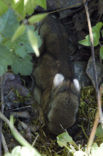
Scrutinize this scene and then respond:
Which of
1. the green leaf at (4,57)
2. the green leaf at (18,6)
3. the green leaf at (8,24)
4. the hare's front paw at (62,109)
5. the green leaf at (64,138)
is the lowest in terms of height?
the green leaf at (64,138)

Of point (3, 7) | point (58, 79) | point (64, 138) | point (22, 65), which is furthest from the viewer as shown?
point (58, 79)

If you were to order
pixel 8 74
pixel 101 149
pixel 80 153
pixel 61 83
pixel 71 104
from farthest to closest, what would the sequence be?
pixel 8 74 < pixel 61 83 < pixel 71 104 < pixel 80 153 < pixel 101 149

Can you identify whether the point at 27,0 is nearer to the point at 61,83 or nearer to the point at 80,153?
the point at 61,83

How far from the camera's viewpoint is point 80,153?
103 inches

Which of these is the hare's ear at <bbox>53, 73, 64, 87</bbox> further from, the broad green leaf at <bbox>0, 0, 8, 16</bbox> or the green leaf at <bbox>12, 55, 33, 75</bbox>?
the broad green leaf at <bbox>0, 0, 8, 16</bbox>

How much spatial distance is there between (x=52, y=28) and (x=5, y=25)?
5.42 ft

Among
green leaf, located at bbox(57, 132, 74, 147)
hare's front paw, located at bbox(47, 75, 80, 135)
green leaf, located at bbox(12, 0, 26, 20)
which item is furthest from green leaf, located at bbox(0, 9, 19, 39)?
green leaf, located at bbox(57, 132, 74, 147)

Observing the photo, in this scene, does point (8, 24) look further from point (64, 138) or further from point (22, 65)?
point (64, 138)

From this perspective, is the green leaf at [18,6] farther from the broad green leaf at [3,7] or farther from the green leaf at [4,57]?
the green leaf at [4,57]

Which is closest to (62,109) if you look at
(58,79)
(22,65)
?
(58,79)

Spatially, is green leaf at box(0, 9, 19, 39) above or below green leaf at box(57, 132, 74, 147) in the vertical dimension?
above

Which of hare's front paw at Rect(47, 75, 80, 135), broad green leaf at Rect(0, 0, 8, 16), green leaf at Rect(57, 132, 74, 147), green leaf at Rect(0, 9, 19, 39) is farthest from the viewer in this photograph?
hare's front paw at Rect(47, 75, 80, 135)

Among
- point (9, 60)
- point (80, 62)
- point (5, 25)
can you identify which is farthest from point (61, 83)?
point (5, 25)

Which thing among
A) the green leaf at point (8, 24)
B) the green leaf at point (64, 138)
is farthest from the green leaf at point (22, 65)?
the green leaf at point (64, 138)
